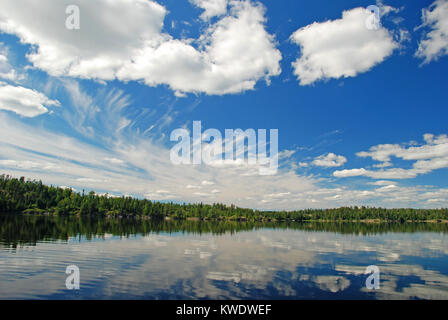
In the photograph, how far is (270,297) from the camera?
28.5m

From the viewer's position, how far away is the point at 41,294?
88.6 feet

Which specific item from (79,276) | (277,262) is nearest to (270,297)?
(277,262)

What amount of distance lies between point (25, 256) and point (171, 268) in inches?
1096
